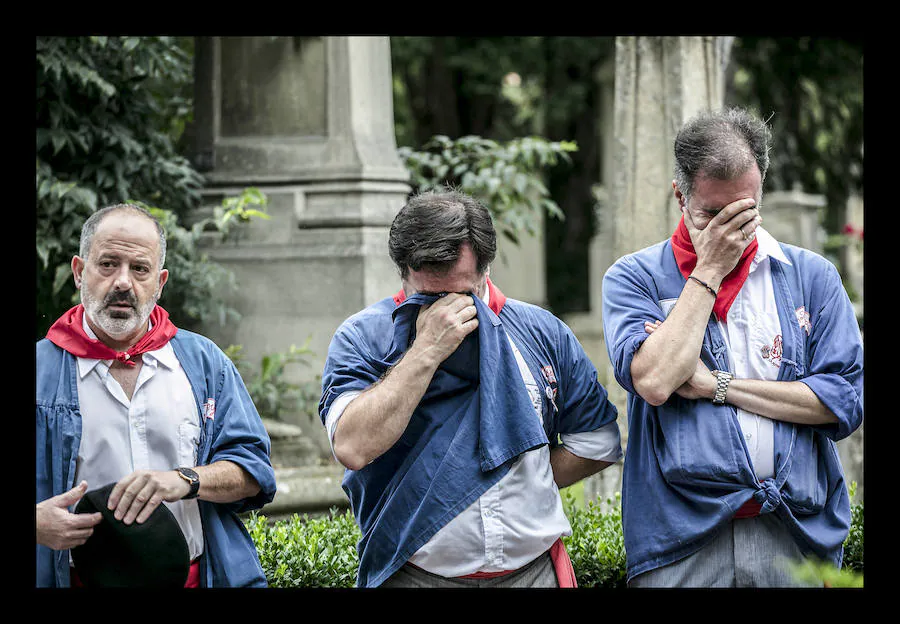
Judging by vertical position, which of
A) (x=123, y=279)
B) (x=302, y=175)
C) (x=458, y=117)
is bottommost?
(x=123, y=279)

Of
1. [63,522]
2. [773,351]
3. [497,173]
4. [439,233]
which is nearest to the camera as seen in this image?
[63,522]

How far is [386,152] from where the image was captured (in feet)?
20.3

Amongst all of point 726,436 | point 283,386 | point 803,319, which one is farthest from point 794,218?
point 726,436

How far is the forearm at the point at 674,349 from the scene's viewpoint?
2912mm

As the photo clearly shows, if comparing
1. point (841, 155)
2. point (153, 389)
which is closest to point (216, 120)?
point (153, 389)

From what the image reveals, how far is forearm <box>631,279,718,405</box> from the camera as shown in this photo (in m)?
2.91

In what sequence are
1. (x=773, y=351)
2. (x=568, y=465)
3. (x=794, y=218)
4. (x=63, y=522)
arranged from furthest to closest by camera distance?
(x=794, y=218) → (x=568, y=465) → (x=773, y=351) → (x=63, y=522)

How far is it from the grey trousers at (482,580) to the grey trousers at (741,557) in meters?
0.34

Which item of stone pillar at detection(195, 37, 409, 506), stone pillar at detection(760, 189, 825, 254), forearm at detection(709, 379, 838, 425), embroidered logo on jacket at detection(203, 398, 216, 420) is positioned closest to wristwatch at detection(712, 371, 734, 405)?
forearm at detection(709, 379, 838, 425)

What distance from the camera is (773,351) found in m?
3.04

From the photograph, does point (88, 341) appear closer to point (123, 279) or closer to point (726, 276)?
point (123, 279)

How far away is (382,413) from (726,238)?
39.9 inches
